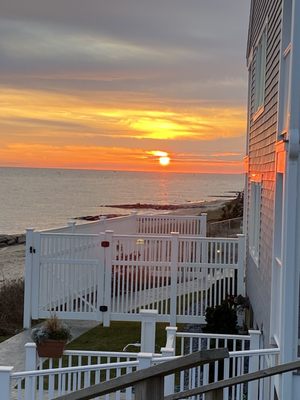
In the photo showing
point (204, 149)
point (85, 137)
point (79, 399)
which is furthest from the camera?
point (204, 149)

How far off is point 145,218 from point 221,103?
8143 millimetres

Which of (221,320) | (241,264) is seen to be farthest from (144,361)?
(241,264)

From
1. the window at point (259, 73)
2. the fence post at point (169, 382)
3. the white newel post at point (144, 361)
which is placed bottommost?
the fence post at point (169, 382)

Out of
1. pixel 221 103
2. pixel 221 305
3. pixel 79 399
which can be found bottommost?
pixel 221 305

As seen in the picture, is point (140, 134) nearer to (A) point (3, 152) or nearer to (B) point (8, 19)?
(A) point (3, 152)

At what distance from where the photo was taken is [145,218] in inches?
613

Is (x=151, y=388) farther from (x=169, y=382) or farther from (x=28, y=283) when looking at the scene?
(x=28, y=283)

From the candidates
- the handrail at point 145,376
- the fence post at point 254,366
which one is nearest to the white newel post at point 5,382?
the fence post at point 254,366

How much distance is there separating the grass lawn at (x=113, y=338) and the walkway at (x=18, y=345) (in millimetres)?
244

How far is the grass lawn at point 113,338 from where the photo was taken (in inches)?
386

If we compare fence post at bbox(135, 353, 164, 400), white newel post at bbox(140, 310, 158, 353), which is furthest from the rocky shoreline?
fence post at bbox(135, 353, 164, 400)

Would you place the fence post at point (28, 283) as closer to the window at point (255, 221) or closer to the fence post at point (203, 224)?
the window at point (255, 221)

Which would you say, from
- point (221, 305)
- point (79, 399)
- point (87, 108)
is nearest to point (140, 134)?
point (87, 108)

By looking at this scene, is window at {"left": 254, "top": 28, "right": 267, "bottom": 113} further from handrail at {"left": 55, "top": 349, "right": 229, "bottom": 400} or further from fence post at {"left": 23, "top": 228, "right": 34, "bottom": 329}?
handrail at {"left": 55, "top": 349, "right": 229, "bottom": 400}
